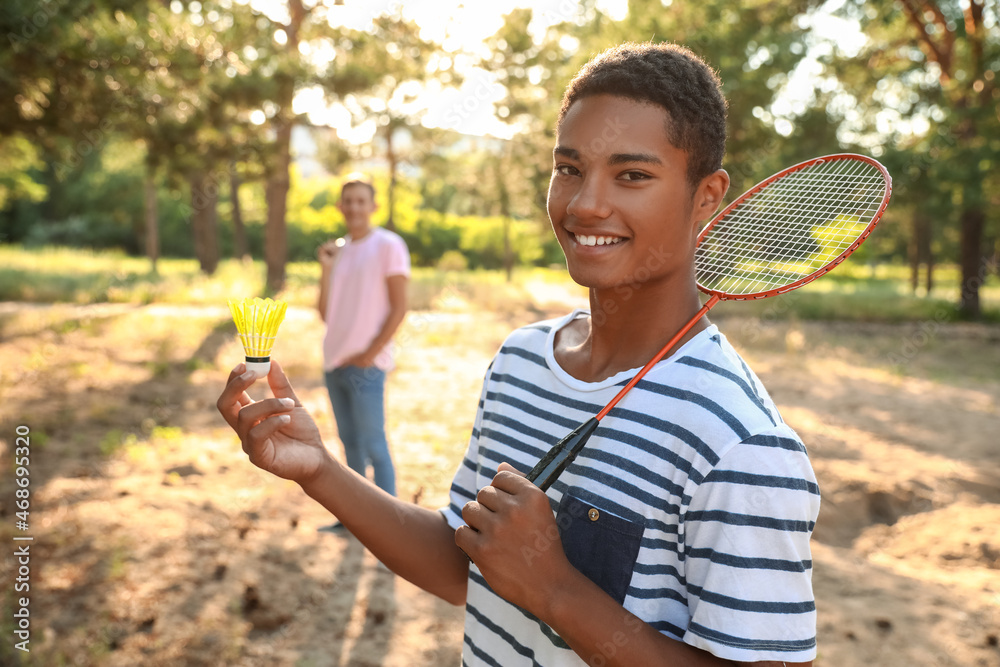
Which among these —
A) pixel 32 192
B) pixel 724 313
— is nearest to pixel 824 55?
pixel 724 313

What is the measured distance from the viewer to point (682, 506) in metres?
1.10

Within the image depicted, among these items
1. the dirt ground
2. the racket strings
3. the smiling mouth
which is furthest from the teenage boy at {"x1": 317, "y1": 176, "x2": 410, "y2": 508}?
the smiling mouth

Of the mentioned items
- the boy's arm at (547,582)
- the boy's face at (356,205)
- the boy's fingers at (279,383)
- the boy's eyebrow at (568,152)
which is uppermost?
the boy's face at (356,205)

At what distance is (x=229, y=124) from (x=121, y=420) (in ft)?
11.7

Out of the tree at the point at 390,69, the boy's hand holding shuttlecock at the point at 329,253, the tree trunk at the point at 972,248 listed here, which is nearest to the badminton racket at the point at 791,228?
the boy's hand holding shuttlecock at the point at 329,253

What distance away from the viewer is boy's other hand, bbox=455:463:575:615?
1127 mm

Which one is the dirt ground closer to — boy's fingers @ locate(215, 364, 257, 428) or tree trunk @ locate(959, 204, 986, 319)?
boy's fingers @ locate(215, 364, 257, 428)

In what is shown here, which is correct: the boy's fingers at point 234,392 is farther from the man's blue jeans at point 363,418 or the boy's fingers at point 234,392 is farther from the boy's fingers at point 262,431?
the man's blue jeans at point 363,418

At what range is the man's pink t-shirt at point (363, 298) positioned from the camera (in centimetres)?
412

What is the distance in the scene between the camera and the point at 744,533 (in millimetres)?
1000

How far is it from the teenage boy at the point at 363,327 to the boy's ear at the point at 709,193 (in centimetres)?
289

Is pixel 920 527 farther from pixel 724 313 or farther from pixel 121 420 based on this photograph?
pixel 724 313

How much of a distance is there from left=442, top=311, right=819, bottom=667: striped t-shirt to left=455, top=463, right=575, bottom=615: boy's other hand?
95 mm

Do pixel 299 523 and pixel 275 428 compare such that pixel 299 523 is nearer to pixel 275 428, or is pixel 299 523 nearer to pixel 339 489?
pixel 339 489
